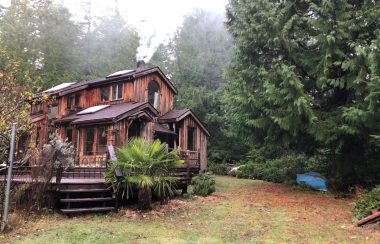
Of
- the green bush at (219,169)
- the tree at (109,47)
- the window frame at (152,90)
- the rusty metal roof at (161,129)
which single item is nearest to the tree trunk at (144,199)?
the rusty metal roof at (161,129)

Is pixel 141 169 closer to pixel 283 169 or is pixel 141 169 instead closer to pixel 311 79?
pixel 311 79

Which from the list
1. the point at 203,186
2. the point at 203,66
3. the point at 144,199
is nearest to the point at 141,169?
the point at 144,199

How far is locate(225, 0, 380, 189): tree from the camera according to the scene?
36.2 ft

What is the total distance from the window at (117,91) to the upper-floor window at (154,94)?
1.74m

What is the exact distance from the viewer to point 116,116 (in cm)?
1578

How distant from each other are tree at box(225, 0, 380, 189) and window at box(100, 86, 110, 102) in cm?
878

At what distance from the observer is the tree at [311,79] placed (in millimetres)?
11039

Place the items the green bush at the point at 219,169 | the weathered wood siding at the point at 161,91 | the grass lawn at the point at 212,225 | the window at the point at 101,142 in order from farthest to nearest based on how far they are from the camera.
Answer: the green bush at the point at 219,169
the weathered wood siding at the point at 161,91
the window at the point at 101,142
the grass lawn at the point at 212,225

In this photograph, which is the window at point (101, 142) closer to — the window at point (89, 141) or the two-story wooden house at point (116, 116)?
the two-story wooden house at point (116, 116)

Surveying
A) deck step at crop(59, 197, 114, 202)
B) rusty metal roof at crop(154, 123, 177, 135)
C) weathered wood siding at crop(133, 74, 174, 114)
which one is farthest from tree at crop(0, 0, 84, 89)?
deck step at crop(59, 197, 114, 202)

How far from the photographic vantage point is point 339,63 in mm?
11234

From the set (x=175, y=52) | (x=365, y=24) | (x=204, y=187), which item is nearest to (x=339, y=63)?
(x=365, y=24)

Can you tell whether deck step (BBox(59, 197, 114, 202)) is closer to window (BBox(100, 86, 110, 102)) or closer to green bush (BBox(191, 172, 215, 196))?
green bush (BBox(191, 172, 215, 196))

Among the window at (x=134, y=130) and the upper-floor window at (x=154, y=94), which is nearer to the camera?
the window at (x=134, y=130)
